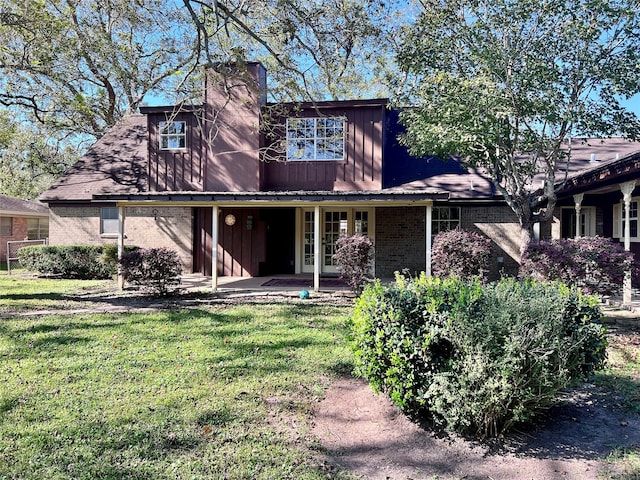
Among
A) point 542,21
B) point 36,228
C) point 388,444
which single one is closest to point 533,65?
point 542,21

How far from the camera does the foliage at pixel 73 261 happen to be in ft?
45.4

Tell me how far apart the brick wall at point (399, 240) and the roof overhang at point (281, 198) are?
263 centimetres

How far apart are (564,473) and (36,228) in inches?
1076

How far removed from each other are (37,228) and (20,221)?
5.88 ft

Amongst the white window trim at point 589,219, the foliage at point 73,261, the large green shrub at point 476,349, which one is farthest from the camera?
the foliage at point 73,261

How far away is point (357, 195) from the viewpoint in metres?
10.5

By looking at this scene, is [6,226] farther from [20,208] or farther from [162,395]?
[162,395]

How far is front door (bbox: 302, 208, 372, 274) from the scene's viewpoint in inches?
549

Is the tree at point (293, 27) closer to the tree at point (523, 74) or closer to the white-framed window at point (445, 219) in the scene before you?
the tree at point (523, 74)

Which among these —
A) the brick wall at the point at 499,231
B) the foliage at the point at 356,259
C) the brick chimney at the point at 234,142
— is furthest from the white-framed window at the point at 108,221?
the brick wall at the point at 499,231

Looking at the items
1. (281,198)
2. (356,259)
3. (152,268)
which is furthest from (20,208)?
(356,259)

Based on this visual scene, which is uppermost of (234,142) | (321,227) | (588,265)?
(234,142)

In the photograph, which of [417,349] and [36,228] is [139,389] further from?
[36,228]

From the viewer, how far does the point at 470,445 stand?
3.48 meters
